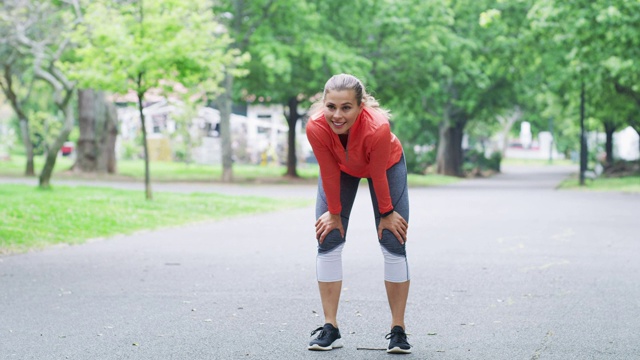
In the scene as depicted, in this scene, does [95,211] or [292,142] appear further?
[292,142]

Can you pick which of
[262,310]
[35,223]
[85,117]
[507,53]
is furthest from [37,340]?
[507,53]

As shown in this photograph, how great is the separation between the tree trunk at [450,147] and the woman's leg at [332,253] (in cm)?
3928

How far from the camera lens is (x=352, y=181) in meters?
5.32

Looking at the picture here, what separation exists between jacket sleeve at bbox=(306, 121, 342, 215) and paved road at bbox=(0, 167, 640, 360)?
0.83m

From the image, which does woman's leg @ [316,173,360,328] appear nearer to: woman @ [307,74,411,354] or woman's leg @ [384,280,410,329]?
Answer: woman @ [307,74,411,354]

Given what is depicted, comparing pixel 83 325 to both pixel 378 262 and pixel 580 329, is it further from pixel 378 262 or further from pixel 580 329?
pixel 378 262

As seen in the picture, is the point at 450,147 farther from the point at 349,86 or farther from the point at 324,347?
the point at 349,86

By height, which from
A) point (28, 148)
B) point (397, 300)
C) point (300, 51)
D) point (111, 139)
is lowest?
point (397, 300)

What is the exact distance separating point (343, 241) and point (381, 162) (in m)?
0.59

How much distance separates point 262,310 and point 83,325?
1239 millimetres

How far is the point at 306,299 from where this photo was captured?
23.6 ft

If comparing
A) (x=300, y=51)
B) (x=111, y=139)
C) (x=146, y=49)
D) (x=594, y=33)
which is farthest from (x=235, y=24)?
(x=146, y=49)

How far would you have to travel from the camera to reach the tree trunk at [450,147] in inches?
1763

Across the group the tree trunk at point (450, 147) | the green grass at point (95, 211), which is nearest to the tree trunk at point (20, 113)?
the green grass at point (95, 211)
